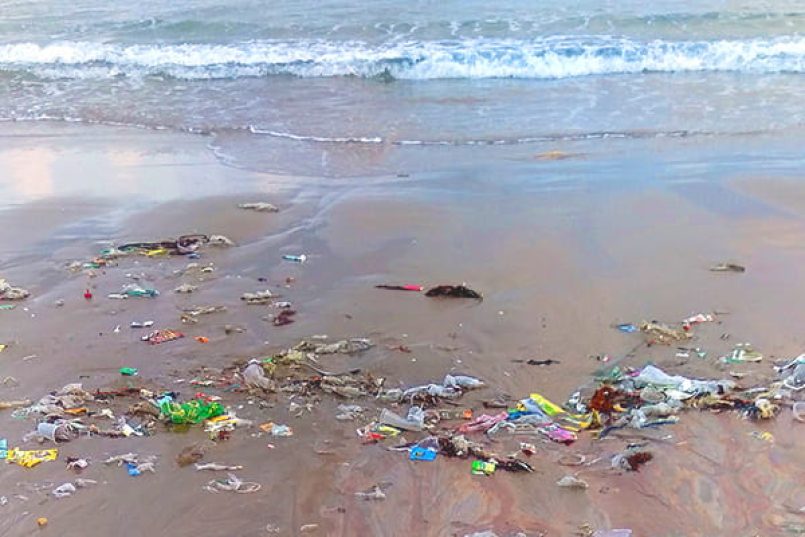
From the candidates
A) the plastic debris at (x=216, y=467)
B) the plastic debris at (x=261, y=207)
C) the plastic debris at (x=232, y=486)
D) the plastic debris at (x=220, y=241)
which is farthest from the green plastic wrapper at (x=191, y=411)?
the plastic debris at (x=261, y=207)

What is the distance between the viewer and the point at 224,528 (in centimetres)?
339

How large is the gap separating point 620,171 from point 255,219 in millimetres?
3902

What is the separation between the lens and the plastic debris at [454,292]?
Result: 5711mm

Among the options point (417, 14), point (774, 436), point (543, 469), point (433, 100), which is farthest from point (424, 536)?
point (417, 14)

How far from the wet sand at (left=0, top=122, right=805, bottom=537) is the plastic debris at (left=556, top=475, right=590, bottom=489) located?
6cm

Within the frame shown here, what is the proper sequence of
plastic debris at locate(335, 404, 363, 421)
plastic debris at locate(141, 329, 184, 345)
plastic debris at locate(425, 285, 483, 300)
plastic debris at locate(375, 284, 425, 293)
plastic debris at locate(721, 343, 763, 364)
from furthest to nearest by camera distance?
plastic debris at locate(375, 284, 425, 293) → plastic debris at locate(425, 285, 483, 300) → plastic debris at locate(141, 329, 184, 345) → plastic debris at locate(721, 343, 763, 364) → plastic debris at locate(335, 404, 363, 421)

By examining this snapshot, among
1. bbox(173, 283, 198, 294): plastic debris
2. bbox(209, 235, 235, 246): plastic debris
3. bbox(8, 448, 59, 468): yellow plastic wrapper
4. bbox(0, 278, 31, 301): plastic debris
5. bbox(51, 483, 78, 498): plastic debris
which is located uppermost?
bbox(209, 235, 235, 246): plastic debris

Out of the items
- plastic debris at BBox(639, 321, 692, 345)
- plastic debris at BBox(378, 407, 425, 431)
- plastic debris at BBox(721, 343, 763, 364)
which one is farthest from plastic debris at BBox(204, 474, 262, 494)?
plastic debris at BBox(721, 343, 763, 364)

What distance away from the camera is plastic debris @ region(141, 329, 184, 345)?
516 centimetres

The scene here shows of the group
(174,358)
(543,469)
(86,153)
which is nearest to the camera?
(543,469)

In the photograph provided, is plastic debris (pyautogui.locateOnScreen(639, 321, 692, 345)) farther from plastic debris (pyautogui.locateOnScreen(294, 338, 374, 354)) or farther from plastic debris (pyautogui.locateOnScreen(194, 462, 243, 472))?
plastic debris (pyautogui.locateOnScreen(194, 462, 243, 472))

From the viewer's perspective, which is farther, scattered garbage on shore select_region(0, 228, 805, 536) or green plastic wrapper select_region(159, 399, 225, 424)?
green plastic wrapper select_region(159, 399, 225, 424)

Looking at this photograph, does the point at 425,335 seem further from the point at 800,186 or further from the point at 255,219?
the point at 800,186

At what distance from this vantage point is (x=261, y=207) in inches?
303
